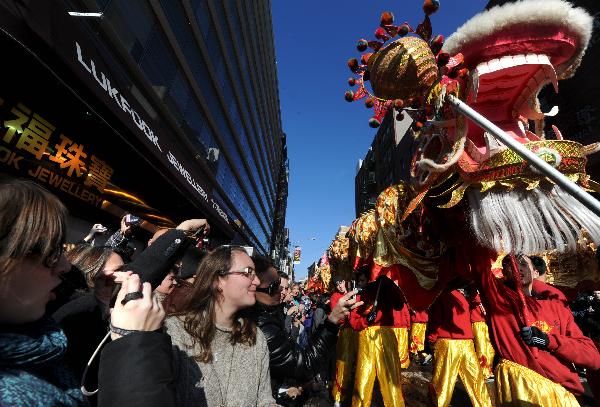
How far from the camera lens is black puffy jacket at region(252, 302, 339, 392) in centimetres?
226

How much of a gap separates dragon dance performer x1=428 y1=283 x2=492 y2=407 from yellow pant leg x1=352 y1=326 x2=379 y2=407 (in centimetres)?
119

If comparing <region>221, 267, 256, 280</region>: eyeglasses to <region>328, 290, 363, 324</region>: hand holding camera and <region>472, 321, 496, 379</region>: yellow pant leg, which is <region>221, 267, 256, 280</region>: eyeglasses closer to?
<region>328, 290, 363, 324</region>: hand holding camera

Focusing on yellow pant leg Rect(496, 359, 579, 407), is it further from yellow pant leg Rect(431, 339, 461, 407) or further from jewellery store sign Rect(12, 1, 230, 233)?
jewellery store sign Rect(12, 1, 230, 233)

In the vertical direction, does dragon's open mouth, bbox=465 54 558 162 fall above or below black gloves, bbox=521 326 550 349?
above

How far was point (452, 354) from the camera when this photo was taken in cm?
482

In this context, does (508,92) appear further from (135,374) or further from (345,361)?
(345,361)

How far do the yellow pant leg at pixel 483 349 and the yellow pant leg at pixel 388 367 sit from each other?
248 cm

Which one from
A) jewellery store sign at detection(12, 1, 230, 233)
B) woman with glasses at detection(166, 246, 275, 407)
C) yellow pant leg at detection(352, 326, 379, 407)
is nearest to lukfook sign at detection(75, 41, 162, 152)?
jewellery store sign at detection(12, 1, 230, 233)

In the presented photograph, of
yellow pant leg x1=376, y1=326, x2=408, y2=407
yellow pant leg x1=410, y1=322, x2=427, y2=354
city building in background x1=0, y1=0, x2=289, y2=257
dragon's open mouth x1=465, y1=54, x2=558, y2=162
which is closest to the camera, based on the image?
dragon's open mouth x1=465, y1=54, x2=558, y2=162

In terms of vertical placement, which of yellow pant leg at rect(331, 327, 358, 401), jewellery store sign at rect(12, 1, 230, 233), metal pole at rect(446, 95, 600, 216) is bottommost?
yellow pant leg at rect(331, 327, 358, 401)

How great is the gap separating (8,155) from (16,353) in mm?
4640

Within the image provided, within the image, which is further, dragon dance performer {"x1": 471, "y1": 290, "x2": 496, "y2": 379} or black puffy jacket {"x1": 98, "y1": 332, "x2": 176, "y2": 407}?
dragon dance performer {"x1": 471, "y1": 290, "x2": 496, "y2": 379}

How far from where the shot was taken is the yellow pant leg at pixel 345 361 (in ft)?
17.6

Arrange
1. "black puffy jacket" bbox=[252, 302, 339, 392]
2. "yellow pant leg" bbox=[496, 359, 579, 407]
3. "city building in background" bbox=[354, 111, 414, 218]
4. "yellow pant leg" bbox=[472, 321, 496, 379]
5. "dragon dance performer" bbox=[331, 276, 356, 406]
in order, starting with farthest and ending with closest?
"city building in background" bbox=[354, 111, 414, 218], "yellow pant leg" bbox=[472, 321, 496, 379], "dragon dance performer" bbox=[331, 276, 356, 406], "yellow pant leg" bbox=[496, 359, 579, 407], "black puffy jacket" bbox=[252, 302, 339, 392]
